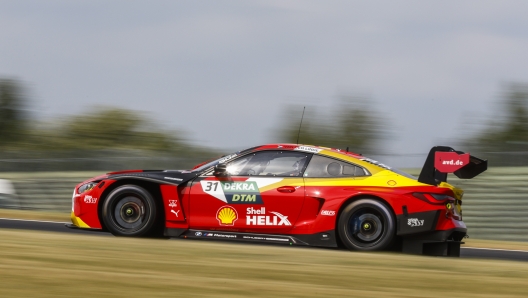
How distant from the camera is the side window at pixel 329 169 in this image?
9.26 metres

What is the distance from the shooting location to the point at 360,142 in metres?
25.2

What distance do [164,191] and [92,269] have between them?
3334 millimetres

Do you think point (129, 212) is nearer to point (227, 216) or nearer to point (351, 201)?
point (227, 216)

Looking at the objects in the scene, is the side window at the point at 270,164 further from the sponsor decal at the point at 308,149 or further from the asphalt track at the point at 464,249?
the asphalt track at the point at 464,249

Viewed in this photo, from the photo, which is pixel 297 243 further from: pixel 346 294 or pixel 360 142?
pixel 360 142

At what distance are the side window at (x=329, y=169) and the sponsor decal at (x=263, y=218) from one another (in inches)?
23.6

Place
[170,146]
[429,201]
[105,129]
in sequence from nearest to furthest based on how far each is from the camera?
[429,201]
[170,146]
[105,129]

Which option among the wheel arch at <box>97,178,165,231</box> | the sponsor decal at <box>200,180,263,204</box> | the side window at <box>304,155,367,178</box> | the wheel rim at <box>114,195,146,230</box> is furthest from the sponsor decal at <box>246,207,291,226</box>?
the wheel rim at <box>114,195,146,230</box>

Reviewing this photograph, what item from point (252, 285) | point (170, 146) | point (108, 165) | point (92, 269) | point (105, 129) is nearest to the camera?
point (252, 285)

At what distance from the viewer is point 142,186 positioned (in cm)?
948

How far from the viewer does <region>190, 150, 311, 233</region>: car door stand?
9109 millimetres

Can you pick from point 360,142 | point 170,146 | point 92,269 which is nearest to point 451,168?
point 92,269

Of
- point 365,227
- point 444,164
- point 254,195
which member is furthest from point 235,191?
point 444,164

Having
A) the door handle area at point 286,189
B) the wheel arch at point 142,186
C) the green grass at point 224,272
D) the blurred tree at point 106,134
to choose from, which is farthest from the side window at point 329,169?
the blurred tree at point 106,134
